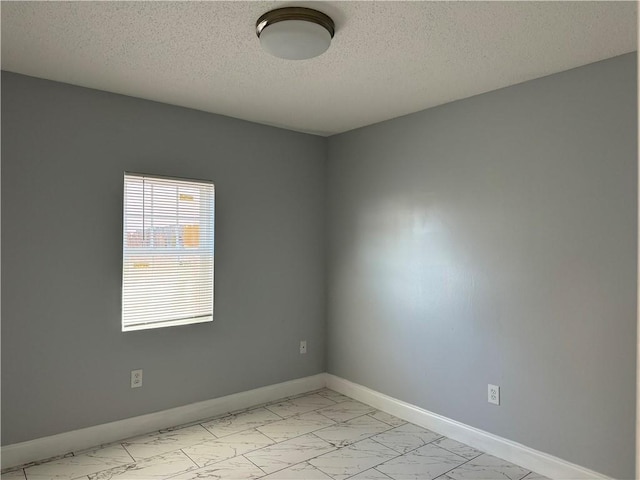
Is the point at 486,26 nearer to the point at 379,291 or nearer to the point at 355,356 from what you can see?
the point at 379,291

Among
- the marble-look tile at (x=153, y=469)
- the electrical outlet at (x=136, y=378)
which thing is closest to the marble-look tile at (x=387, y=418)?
the marble-look tile at (x=153, y=469)

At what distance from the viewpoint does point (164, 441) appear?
3.22 metres

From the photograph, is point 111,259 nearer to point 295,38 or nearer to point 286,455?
point 286,455

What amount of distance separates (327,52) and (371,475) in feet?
8.37

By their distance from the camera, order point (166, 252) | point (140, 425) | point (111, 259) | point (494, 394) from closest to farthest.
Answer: point (494, 394) → point (111, 259) → point (140, 425) → point (166, 252)

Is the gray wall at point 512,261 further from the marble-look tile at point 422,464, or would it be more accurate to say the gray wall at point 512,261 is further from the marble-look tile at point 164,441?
the marble-look tile at point 164,441

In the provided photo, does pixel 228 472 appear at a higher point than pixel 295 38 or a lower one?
lower

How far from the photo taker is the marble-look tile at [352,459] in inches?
110

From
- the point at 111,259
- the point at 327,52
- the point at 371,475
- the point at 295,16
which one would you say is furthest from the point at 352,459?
the point at 295,16

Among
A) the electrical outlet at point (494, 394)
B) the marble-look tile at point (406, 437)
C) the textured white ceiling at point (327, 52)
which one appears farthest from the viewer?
the marble-look tile at point (406, 437)

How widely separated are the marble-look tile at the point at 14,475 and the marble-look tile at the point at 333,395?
241 cm

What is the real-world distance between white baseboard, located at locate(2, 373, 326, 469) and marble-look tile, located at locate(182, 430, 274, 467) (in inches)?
17.3

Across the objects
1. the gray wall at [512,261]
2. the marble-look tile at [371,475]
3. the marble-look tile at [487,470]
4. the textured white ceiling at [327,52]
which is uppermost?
the textured white ceiling at [327,52]

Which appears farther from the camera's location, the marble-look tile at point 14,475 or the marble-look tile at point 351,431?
the marble-look tile at point 351,431
